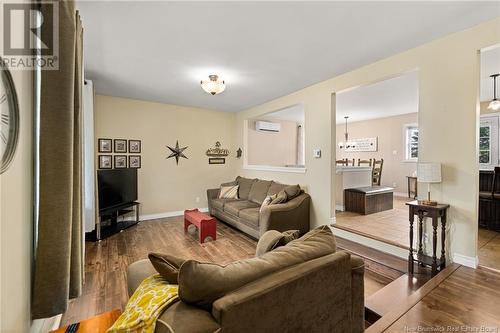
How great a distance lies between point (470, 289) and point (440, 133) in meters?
1.55

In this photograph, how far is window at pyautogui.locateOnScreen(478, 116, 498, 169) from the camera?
5.41m

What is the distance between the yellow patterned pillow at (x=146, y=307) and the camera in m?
0.90

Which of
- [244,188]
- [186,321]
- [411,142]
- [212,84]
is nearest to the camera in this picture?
[186,321]

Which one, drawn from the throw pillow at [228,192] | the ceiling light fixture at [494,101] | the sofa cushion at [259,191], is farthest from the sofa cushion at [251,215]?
the ceiling light fixture at [494,101]

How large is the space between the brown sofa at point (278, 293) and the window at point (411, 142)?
6.97 meters

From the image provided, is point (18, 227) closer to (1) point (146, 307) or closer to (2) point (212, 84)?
(1) point (146, 307)

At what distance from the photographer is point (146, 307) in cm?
96

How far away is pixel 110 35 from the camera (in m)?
2.41

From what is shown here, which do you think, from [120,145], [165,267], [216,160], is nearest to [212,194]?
[216,160]

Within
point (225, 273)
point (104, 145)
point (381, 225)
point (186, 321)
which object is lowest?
point (381, 225)

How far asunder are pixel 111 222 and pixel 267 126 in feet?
14.4

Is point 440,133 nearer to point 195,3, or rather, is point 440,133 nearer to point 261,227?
point 261,227

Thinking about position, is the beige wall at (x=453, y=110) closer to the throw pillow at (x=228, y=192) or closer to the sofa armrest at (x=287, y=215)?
the sofa armrest at (x=287, y=215)
